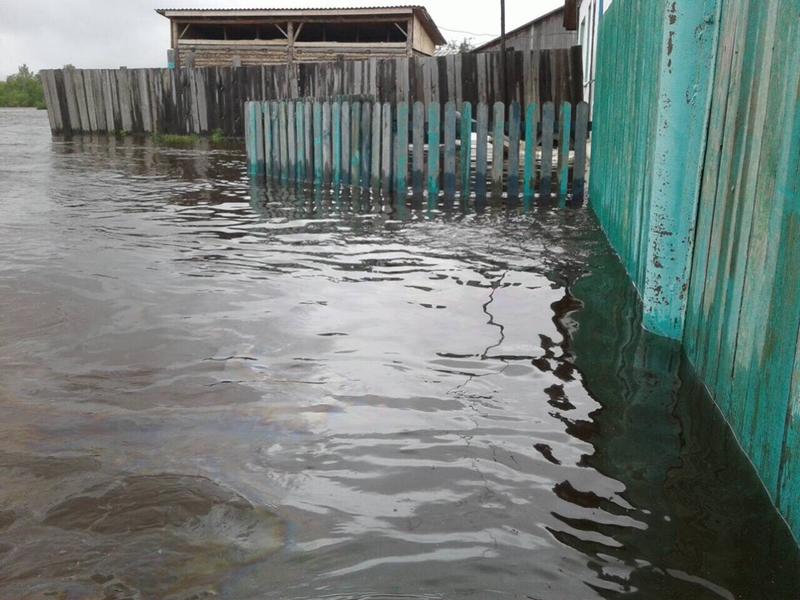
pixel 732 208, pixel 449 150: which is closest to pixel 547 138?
pixel 449 150

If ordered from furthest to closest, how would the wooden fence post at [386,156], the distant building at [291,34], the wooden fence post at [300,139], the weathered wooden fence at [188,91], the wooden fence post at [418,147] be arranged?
the distant building at [291,34] < the weathered wooden fence at [188,91] < the wooden fence post at [300,139] < the wooden fence post at [386,156] < the wooden fence post at [418,147]

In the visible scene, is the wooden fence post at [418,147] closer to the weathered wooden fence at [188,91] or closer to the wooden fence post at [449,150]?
the wooden fence post at [449,150]

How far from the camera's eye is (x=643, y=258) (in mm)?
4398

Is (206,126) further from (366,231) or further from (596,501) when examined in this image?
(596,501)

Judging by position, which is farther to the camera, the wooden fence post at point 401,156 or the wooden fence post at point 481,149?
the wooden fence post at point 401,156

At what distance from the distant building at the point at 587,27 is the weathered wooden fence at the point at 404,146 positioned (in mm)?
3891

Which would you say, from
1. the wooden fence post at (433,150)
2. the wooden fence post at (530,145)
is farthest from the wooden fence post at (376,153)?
the wooden fence post at (530,145)

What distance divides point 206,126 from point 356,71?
5018 millimetres

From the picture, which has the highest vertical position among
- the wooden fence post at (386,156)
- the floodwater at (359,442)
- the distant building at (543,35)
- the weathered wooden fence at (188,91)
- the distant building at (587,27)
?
the distant building at (543,35)

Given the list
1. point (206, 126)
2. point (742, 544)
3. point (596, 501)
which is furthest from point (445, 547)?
point (206, 126)

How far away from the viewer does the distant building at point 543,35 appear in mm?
25594

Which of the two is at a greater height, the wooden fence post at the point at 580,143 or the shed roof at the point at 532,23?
the shed roof at the point at 532,23

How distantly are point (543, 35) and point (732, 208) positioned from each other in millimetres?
26526

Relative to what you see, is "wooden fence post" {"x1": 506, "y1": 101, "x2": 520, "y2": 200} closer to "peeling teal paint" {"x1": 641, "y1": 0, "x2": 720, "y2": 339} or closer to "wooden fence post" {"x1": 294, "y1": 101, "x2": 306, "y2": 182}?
"wooden fence post" {"x1": 294, "y1": 101, "x2": 306, "y2": 182}
